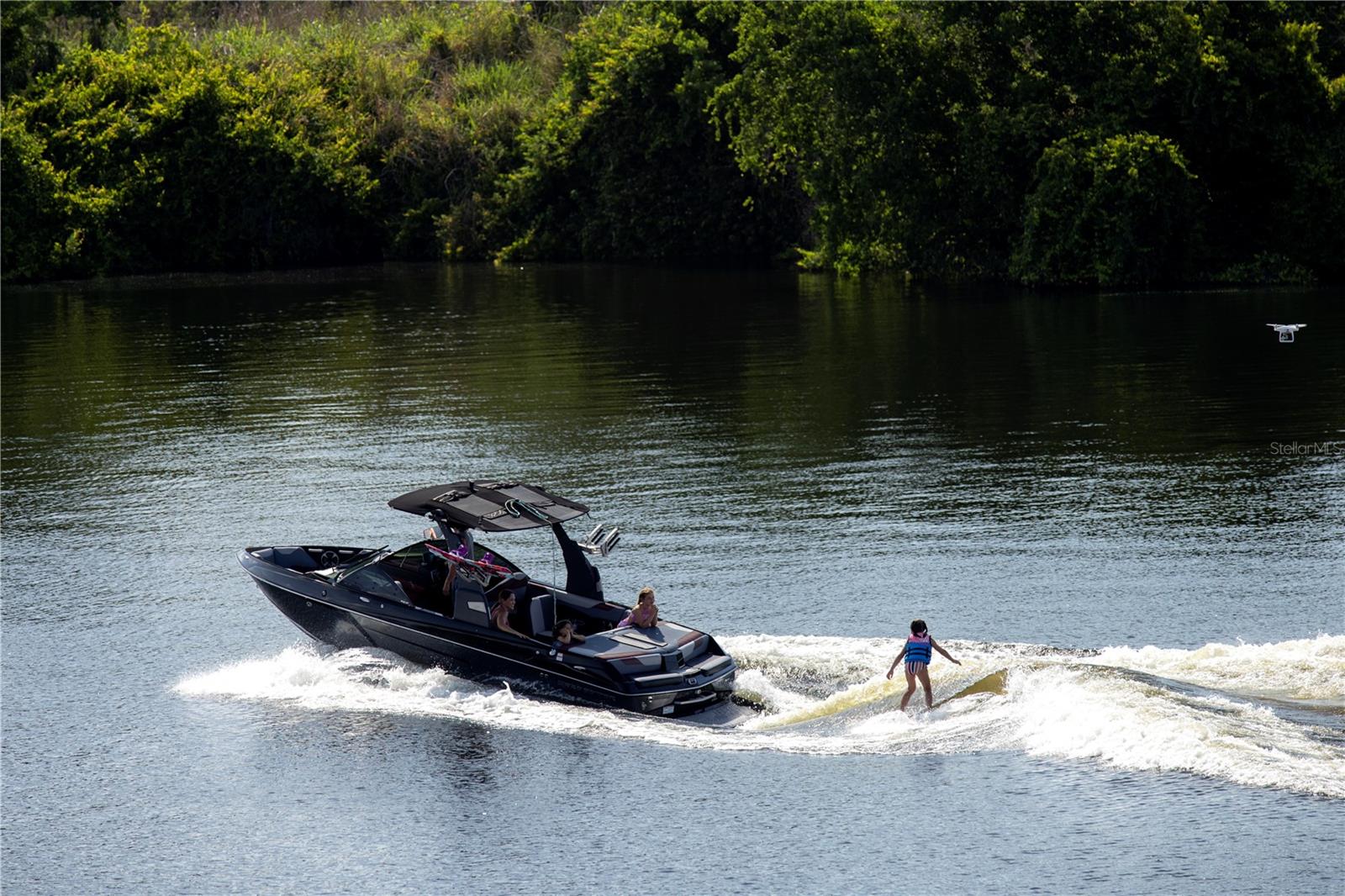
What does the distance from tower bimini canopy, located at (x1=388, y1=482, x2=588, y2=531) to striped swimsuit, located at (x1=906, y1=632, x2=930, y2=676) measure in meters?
4.80

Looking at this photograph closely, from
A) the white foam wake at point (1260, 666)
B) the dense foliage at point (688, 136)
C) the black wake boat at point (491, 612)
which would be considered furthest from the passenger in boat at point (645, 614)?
the dense foliage at point (688, 136)

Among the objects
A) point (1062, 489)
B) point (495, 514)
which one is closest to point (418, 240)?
point (1062, 489)

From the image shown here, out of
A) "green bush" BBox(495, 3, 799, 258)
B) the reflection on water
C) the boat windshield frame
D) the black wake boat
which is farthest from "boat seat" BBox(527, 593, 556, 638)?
"green bush" BBox(495, 3, 799, 258)

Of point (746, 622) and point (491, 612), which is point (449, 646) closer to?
point (491, 612)

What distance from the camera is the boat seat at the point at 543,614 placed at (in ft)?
66.6

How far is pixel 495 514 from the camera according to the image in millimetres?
20688

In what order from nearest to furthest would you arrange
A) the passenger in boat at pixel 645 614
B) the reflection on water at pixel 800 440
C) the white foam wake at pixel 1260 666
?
the white foam wake at pixel 1260 666 → the passenger in boat at pixel 645 614 → the reflection on water at pixel 800 440

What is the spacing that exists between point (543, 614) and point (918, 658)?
16.2ft

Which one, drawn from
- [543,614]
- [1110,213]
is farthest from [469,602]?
[1110,213]

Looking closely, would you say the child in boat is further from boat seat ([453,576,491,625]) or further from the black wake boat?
boat seat ([453,576,491,625])

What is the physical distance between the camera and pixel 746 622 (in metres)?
22.2

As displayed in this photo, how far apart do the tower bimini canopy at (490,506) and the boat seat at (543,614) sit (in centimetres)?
95

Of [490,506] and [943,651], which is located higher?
[490,506]

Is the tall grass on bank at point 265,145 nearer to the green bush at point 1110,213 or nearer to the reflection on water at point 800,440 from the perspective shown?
the reflection on water at point 800,440
